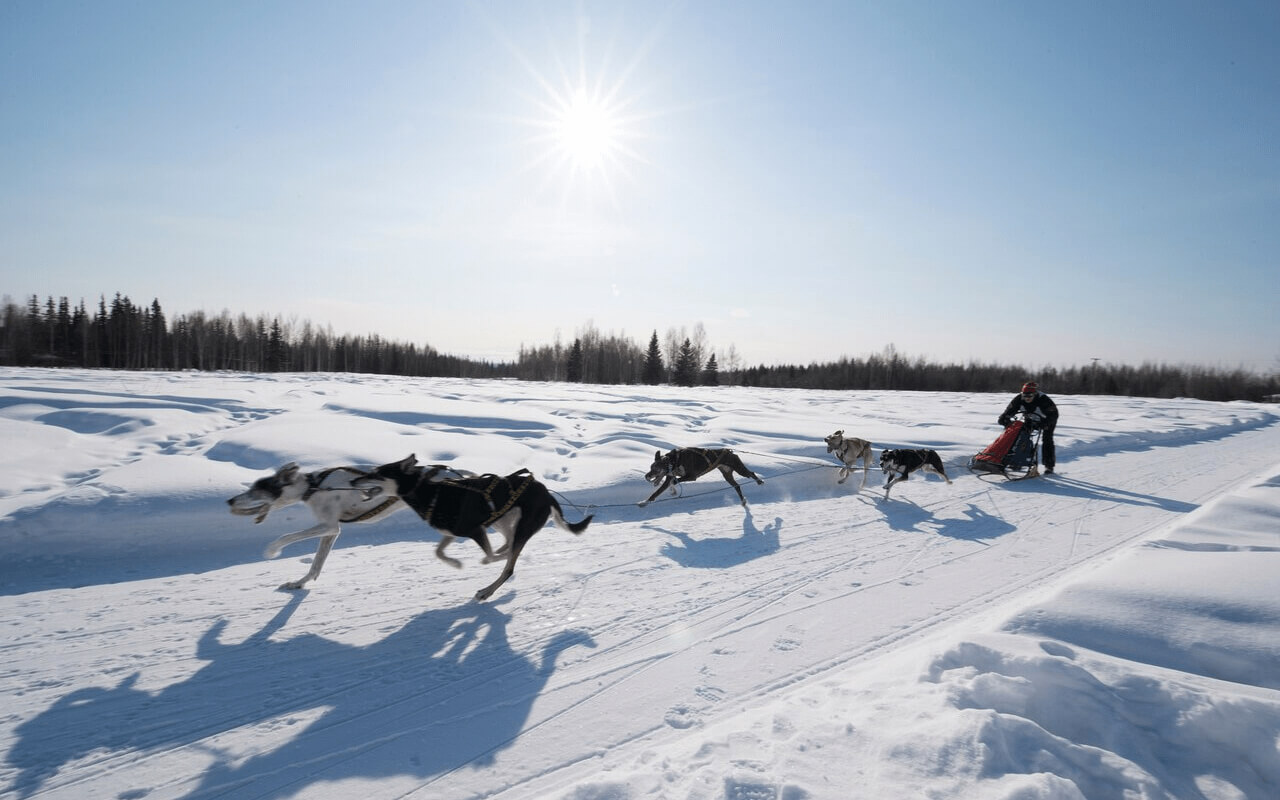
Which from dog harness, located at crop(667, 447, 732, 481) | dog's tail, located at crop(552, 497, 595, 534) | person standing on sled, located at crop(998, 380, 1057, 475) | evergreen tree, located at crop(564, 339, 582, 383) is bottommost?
dog's tail, located at crop(552, 497, 595, 534)

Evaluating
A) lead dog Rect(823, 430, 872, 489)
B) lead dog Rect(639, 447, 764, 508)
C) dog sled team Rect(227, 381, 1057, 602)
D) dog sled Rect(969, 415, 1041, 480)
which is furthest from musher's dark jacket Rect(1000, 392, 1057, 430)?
dog sled team Rect(227, 381, 1057, 602)

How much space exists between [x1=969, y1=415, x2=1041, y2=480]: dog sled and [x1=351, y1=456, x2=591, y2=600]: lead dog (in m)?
9.18

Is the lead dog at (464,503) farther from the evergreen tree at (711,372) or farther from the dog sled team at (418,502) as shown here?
the evergreen tree at (711,372)

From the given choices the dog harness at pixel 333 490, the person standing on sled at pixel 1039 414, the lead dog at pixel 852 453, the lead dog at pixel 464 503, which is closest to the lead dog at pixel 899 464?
the lead dog at pixel 852 453

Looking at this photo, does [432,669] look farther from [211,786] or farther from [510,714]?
[211,786]

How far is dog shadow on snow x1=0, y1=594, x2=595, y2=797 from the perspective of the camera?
2457mm

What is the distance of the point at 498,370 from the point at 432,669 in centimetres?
9941

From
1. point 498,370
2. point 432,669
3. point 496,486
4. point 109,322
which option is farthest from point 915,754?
point 498,370

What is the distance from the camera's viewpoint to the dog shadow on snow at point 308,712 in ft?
8.06

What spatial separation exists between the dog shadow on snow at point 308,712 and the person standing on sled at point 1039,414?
1042cm

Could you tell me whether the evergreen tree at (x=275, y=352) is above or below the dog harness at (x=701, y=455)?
above

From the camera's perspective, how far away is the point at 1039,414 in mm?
10438

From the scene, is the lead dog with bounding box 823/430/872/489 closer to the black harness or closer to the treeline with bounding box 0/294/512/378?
the black harness

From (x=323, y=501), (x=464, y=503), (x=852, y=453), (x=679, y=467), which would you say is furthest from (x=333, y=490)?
(x=852, y=453)
